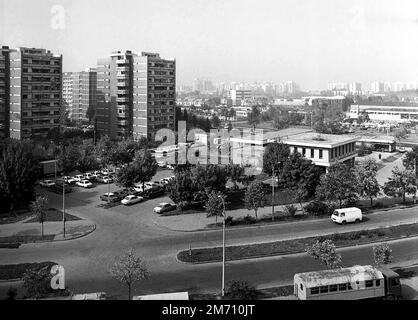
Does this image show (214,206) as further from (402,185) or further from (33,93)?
(33,93)

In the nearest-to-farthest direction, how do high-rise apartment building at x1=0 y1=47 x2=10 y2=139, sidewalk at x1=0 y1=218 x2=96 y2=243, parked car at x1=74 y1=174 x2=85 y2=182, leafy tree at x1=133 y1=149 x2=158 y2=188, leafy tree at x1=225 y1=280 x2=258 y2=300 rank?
leafy tree at x1=225 y1=280 x2=258 y2=300, sidewalk at x1=0 y1=218 x2=96 y2=243, leafy tree at x1=133 y1=149 x2=158 y2=188, parked car at x1=74 y1=174 x2=85 y2=182, high-rise apartment building at x1=0 y1=47 x2=10 y2=139

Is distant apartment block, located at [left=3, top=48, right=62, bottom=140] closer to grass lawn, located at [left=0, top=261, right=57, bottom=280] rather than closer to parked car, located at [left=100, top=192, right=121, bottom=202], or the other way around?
parked car, located at [left=100, top=192, right=121, bottom=202]

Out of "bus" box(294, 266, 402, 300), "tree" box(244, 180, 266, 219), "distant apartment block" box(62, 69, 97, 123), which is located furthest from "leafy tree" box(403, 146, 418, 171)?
"distant apartment block" box(62, 69, 97, 123)

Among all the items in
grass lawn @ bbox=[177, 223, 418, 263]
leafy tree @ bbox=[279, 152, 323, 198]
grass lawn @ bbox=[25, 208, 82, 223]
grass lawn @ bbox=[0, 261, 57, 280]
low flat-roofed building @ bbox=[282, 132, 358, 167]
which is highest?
low flat-roofed building @ bbox=[282, 132, 358, 167]

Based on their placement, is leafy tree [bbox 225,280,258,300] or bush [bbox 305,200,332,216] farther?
bush [bbox 305,200,332,216]

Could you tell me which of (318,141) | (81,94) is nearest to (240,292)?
(318,141)

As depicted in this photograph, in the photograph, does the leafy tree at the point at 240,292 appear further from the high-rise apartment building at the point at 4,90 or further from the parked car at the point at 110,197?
the high-rise apartment building at the point at 4,90
